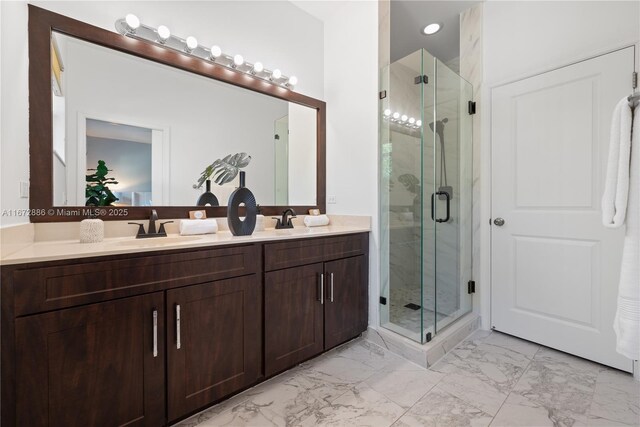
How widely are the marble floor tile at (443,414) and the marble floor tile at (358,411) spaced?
0.21ft

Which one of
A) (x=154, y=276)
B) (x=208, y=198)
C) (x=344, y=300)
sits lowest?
(x=344, y=300)

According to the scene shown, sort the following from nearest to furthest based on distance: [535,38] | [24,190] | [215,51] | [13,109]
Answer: [13,109] < [24,190] < [215,51] < [535,38]

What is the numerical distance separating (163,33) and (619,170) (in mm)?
2485

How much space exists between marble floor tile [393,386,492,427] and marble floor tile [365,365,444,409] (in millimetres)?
54

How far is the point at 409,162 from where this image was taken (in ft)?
7.11

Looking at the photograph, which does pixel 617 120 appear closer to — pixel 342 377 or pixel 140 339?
pixel 342 377

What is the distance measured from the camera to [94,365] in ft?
3.52

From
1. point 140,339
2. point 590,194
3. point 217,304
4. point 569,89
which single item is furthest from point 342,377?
point 569,89

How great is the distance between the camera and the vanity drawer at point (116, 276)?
96 centimetres

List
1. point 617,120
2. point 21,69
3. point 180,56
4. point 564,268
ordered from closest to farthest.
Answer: point 617,120 → point 21,69 → point 180,56 → point 564,268

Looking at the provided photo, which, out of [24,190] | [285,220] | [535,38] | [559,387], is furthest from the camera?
[285,220]

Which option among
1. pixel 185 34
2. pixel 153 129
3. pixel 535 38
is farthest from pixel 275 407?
pixel 535 38

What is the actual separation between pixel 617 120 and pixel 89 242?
8.18ft

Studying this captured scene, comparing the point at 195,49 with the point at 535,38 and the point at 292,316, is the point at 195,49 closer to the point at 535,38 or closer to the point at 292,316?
the point at 292,316
